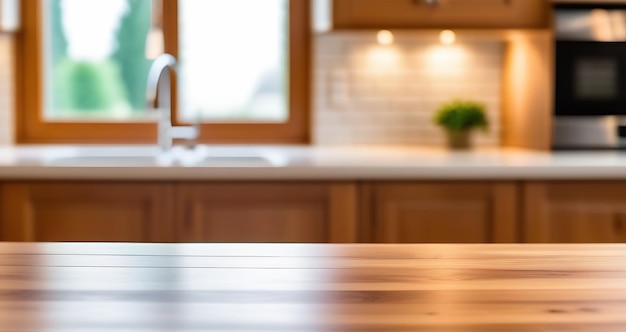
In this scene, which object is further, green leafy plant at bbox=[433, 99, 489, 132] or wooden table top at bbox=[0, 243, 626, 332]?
green leafy plant at bbox=[433, 99, 489, 132]

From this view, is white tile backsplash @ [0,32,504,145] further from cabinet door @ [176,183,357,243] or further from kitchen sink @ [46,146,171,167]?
cabinet door @ [176,183,357,243]

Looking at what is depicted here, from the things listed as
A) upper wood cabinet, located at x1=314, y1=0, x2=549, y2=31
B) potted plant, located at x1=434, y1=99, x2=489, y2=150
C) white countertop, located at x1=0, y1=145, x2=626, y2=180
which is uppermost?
upper wood cabinet, located at x1=314, y1=0, x2=549, y2=31

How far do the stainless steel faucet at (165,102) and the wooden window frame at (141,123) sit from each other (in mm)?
131

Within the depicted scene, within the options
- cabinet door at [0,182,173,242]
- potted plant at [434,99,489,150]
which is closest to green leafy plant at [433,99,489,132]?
potted plant at [434,99,489,150]

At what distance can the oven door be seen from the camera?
2.98 metres

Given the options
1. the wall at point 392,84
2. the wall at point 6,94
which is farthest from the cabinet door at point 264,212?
the wall at point 6,94

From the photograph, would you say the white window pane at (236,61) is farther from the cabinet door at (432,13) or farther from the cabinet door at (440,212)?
the cabinet door at (440,212)

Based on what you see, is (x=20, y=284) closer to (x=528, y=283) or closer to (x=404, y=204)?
(x=528, y=283)

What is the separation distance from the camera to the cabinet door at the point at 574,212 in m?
2.60

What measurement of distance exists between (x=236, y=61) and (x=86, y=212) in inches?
43.3

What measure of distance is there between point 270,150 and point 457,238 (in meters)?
0.83

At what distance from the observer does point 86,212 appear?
8.31 feet

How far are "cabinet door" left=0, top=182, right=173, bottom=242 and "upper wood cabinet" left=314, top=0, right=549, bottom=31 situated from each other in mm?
859

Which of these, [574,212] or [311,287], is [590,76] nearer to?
[574,212]
